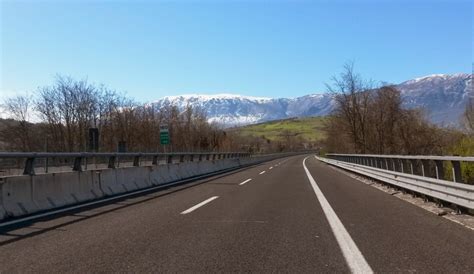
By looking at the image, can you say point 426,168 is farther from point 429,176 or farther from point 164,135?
point 164,135

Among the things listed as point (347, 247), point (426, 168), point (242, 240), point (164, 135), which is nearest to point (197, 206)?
point (242, 240)

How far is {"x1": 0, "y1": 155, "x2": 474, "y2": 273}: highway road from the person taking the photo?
618 centimetres

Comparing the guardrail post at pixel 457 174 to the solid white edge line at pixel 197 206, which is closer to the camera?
the guardrail post at pixel 457 174

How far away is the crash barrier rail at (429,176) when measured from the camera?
9.71 m

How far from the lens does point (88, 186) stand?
14.2 metres

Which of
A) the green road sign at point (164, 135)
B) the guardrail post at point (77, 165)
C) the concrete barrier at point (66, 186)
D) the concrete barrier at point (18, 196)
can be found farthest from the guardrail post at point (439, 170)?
the green road sign at point (164, 135)

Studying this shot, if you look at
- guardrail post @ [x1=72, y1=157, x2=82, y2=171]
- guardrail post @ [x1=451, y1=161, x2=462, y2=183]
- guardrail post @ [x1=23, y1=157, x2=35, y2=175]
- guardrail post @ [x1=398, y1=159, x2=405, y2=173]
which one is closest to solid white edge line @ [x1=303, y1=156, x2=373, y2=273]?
guardrail post @ [x1=451, y1=161, x2=462, y2=183]

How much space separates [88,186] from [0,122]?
44.4 meters

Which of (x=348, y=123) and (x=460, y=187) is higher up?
(x=348, y=123)

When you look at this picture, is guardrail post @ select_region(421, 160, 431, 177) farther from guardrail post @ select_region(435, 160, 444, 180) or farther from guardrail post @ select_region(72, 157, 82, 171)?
guardrail post @ select_region(72, 157, 82, 171)

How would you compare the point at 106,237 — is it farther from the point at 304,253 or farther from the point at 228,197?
the point at 228,197

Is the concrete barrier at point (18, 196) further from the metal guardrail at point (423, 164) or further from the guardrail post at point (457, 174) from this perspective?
the guardrail post at point (457, 174)

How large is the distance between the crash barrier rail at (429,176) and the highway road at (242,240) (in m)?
0.58

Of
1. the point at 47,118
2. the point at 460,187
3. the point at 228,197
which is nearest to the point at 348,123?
the point at 47,118
